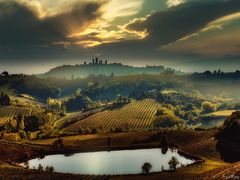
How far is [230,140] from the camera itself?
499ft

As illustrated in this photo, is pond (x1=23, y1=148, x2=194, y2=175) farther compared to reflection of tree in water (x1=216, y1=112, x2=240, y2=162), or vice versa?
reflection of tree in water (x1=216, y1=112, x2=240, y2=162)

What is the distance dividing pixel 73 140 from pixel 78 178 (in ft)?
262

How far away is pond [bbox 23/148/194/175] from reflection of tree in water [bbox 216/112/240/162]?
1404 cm

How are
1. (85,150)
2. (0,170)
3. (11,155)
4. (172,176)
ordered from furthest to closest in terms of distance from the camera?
1. (85,150)
2. (11,155)
3. (0,170)
4. (172,176)

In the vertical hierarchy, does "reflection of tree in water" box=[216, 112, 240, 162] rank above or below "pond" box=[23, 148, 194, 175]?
above

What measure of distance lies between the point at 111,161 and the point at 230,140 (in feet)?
155

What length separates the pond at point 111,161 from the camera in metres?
126

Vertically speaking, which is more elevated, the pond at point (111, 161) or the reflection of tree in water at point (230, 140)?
the reflection of tree in water at point (230, 140)

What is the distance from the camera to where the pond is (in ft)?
414

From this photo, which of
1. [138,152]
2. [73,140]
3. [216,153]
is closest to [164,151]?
[138,152]

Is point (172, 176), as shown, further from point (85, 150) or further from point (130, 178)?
point (85, 150)

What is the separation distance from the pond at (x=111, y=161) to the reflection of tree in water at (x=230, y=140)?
553 inches

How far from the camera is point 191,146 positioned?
160 metres

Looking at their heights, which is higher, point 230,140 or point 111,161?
point 230,140
